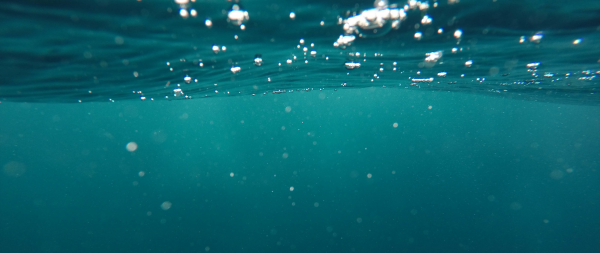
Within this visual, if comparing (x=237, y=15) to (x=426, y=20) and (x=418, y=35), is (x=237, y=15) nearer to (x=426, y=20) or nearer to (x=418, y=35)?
(x=426, y=20)

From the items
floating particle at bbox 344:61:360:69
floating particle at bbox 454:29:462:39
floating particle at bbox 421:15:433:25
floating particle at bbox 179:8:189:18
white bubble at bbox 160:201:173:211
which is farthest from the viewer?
white bubble at bbox 160:201:173:211

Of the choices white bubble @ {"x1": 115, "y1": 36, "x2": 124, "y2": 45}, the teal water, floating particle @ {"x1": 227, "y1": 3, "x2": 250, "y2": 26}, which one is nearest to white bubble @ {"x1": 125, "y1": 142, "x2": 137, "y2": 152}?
the teal water

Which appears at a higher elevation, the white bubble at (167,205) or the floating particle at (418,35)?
the floating particle at (418,35)

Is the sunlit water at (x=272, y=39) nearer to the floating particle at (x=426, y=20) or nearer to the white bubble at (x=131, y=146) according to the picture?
the floating particle at (x=426, y=20)

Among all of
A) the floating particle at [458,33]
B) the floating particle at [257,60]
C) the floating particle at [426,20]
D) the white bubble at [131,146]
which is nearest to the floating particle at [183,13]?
the floating particle at [257,60]

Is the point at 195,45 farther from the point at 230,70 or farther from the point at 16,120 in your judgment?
the point at 16,120

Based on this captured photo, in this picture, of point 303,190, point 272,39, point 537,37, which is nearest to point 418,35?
point 537,37

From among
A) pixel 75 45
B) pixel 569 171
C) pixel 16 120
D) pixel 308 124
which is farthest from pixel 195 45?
pixel 569 171

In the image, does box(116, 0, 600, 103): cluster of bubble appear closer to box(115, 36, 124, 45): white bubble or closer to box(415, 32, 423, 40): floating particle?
box(415, 32, 423, 40): floating particle
